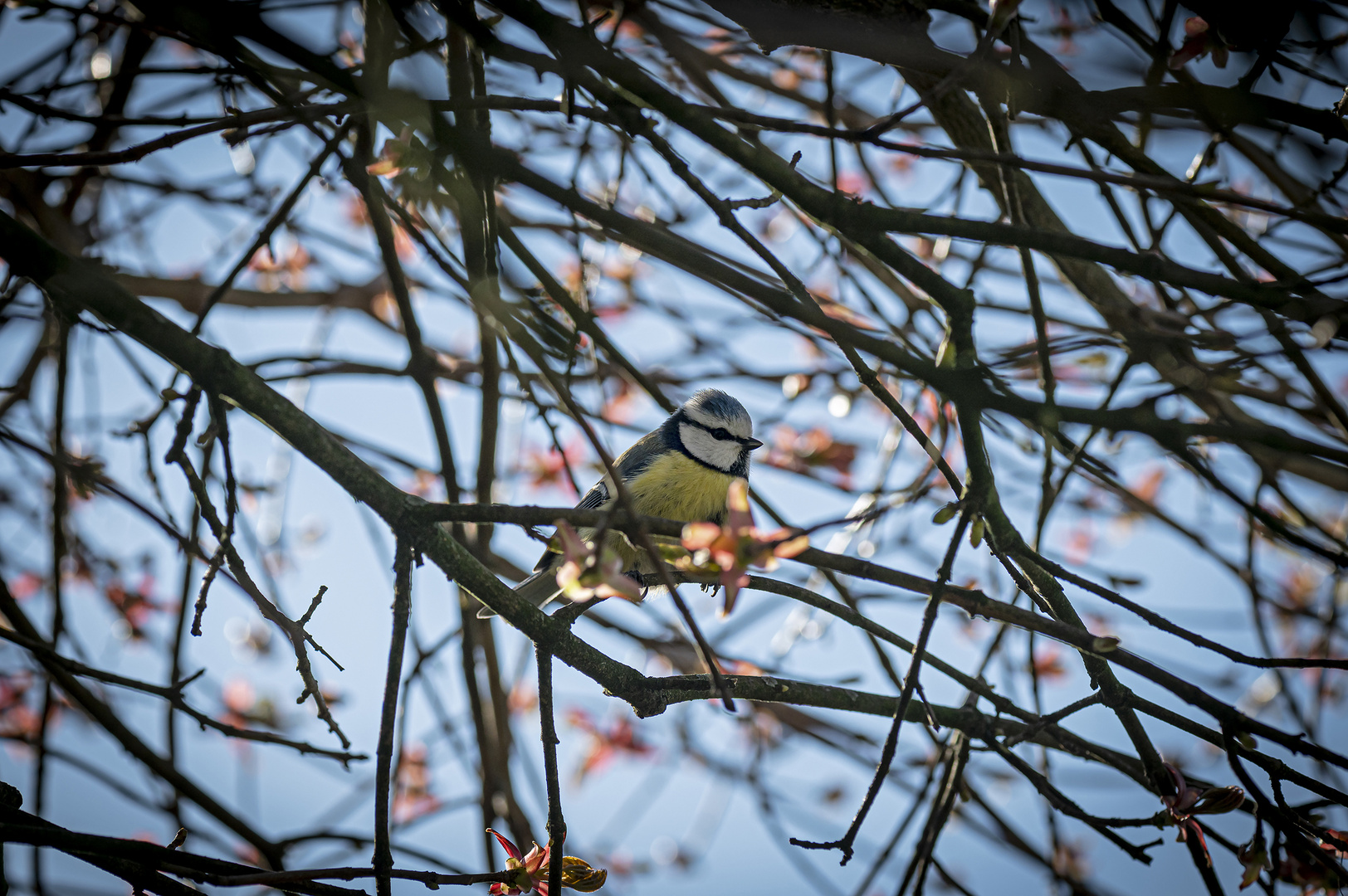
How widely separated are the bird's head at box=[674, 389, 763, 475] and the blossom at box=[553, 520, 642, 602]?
163cm

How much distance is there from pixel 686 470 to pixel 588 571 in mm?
1596

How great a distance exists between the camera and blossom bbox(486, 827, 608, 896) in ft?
4.06

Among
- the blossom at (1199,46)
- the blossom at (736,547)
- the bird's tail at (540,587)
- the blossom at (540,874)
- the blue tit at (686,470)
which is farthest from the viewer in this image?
the blue tit at (686,470)

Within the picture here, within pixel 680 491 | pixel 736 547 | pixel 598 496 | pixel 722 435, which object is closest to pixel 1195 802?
pixel 736 547

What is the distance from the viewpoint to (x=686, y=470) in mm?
2613

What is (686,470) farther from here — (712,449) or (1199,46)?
(1199,46)

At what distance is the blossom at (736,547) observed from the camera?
3.24 ft

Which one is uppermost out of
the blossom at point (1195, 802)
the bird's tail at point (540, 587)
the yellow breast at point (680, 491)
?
the yellow breast at point (680, 491)

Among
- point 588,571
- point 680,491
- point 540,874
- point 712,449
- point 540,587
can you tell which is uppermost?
point 712,449

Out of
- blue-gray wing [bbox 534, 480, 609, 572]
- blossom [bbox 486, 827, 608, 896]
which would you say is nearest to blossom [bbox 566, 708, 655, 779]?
blue-gray wing [bbox 534, 480, 609, 572]

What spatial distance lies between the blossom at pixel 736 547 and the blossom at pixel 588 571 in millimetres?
94

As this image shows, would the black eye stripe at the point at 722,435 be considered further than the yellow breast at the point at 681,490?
Yes

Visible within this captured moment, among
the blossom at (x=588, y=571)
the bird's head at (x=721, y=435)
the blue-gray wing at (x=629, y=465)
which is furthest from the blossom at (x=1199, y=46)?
the blue-gray wing at (x=629, y=465)

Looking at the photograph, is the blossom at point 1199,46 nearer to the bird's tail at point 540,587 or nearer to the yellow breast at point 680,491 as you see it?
the yellow breast at point 680,491
